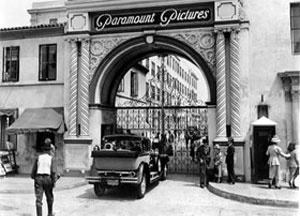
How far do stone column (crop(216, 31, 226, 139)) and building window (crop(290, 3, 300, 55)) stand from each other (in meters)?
2.67

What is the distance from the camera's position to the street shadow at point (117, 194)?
1086cm

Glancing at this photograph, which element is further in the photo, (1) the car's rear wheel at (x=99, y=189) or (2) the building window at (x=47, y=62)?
(2) the building window at (x=47, y=62)

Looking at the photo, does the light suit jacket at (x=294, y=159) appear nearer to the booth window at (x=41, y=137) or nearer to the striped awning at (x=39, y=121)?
the striped awning at (x=39, y=121)

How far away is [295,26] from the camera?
13117mm

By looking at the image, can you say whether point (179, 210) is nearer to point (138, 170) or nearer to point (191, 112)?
point (138, 170)

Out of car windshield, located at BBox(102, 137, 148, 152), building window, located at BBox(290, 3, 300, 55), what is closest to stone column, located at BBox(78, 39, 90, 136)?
car windshield, located at BBox(102, 137, 148, 152)

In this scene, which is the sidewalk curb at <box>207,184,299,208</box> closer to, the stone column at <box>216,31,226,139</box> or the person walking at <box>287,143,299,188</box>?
the person walking at <box>287,143,299,188</box>

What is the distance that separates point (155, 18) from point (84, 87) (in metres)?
4.20

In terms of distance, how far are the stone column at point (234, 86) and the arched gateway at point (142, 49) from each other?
0.04 m

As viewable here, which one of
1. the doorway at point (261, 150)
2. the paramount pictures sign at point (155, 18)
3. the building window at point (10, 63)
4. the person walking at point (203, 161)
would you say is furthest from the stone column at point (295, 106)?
the building window at point (10, 63)

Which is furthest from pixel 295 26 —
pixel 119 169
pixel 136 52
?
pixel 119 169

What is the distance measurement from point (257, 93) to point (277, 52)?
1.74 metres

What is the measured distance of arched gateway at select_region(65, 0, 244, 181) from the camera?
13172 millimetres

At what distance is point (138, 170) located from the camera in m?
10.5
